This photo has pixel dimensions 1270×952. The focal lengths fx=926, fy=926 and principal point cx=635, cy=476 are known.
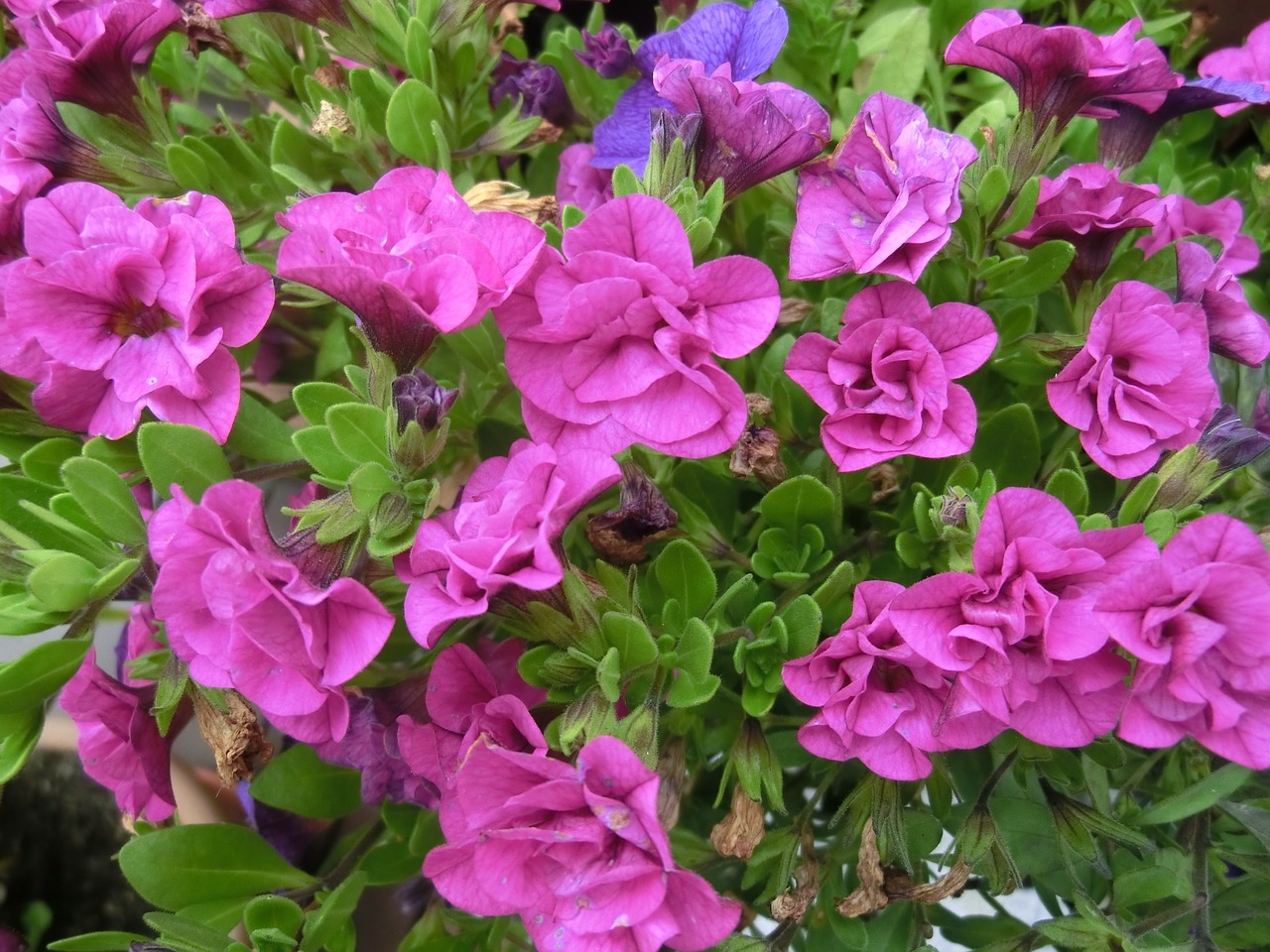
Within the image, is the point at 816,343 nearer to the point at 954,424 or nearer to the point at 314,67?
the point at 954,424

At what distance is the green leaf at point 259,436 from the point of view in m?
0.60

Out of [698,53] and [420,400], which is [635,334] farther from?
[698,53]

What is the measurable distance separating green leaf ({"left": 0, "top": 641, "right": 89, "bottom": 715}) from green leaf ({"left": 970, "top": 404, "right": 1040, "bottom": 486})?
56 centimetres

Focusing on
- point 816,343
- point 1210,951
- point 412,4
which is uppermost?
point 412,4

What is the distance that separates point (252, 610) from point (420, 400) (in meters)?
0.13

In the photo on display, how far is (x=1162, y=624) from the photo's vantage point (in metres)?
0.43

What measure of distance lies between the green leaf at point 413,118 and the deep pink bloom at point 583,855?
1.30ft

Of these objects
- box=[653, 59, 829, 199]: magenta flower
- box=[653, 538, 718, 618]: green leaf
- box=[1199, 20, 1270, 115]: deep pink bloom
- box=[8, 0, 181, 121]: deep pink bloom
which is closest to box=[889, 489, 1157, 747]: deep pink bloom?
box=[653, 538, 718, 618]: green leaf

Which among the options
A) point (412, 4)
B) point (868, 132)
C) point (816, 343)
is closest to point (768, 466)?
point (816, 343)

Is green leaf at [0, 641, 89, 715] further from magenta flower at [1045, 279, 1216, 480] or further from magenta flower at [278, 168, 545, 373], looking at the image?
magenta flower at [1045, 279, 1216, 480]

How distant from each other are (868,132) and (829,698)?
0.32m

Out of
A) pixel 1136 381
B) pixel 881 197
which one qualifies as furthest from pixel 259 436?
pixel 1136 381

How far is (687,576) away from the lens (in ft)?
1.76

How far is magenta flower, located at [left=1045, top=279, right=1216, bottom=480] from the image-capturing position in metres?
0.51
